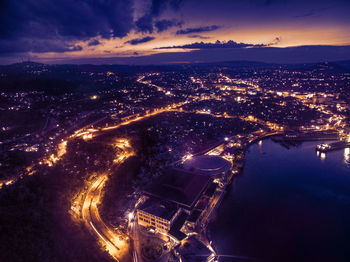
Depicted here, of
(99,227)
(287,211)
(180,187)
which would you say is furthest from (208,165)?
(99,227)

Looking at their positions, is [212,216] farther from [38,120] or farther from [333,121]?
[38,120]

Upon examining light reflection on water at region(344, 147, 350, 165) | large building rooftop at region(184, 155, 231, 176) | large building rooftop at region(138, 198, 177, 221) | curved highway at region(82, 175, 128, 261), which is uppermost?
large building rooftop at region(138, 198, 177, 221)

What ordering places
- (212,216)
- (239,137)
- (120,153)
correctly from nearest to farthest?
(212,216) < (120,153) < (239,137)

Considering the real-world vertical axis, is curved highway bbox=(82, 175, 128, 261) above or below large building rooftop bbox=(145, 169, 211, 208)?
below

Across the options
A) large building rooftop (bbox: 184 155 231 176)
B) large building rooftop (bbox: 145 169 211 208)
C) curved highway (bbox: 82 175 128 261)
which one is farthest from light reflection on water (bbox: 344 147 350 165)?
curved highway (bbox: 82 175 128 261)

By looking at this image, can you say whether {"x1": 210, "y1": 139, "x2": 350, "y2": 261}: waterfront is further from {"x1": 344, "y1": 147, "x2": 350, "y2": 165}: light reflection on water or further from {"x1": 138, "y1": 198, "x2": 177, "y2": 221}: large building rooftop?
{"x1": 138, "y1": 198, "x2": 177, "y2": 221}: large building rooftop

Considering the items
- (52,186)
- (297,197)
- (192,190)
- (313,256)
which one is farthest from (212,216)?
(52,186)

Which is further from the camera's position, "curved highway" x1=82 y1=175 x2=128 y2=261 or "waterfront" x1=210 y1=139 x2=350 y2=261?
"waterfront" x1=210 y1=139 x2=350 y2=261

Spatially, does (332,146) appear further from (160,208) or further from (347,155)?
(160,208)
